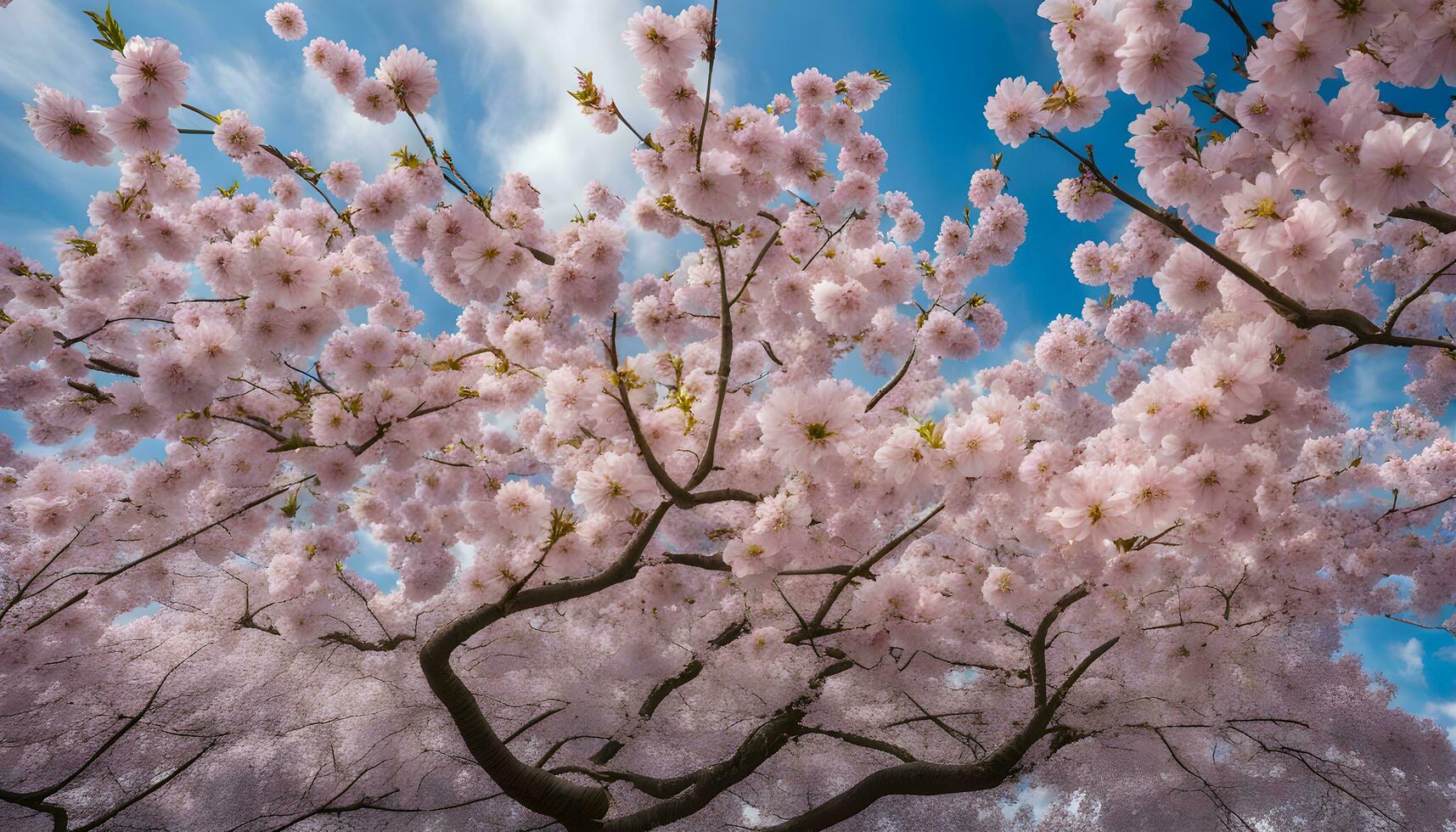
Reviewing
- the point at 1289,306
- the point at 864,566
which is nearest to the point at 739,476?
the point at 864,566

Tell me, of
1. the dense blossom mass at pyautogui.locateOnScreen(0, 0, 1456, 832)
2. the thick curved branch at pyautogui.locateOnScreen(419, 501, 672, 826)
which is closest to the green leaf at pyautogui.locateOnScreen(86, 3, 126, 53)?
the dense blossom mass at pyautogui.locateOnScreen(0, 0, 1456, 832)

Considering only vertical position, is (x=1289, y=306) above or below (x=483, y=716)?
above

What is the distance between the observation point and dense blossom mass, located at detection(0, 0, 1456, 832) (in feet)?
7.27

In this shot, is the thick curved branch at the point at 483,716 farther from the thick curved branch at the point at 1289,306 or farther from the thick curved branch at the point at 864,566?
the thick curved branch at the point at 1289,306

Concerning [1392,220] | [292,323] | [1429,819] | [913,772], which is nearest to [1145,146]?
[1392,220]

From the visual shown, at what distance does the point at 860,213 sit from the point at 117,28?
11.7 feet

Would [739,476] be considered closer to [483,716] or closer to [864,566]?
[864,566]

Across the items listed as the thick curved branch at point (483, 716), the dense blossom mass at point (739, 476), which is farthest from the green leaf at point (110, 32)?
the thick curved branch at point (483, 716)

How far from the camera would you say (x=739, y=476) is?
11.6 feet

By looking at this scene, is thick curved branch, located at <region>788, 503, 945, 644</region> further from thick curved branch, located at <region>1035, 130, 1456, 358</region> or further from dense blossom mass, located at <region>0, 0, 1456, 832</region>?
thick curved branch, located at <region>1035, 130, 1456, 358</region>

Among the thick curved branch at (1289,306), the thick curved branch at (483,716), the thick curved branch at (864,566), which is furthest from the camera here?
the thick curved branch at (483,716)

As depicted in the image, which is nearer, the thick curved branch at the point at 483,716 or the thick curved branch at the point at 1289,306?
the thick curved branch at the point at 1289,306

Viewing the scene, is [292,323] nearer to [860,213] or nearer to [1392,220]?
[860,213]

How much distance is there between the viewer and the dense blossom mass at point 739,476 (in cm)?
221
